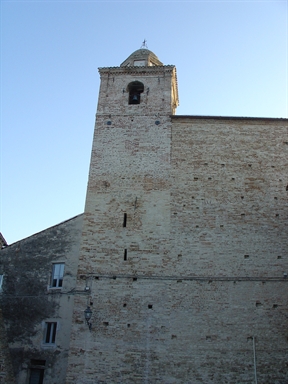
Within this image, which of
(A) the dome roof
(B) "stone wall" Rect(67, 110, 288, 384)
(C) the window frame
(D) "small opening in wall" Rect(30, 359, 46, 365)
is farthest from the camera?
(A) the dome roof

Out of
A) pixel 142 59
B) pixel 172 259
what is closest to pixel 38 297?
pixel 172 259

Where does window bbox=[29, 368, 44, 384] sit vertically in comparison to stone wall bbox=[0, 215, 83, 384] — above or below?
below

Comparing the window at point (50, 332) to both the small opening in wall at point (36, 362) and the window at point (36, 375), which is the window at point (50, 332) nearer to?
the small opening in wall at point (36, 362)

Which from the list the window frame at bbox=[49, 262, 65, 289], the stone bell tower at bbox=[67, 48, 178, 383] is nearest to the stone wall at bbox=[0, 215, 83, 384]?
the window frame at bbox=[49, 262, 65, 289]

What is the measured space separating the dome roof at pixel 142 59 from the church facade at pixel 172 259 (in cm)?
372

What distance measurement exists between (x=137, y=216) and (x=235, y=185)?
403 centimetres

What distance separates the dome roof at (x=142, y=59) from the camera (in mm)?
19234

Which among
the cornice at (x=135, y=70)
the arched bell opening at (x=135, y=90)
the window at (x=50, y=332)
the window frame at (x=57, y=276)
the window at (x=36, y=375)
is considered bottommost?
the window at (x=36, y=375)

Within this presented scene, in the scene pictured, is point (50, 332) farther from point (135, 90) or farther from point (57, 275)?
point (135, 90)

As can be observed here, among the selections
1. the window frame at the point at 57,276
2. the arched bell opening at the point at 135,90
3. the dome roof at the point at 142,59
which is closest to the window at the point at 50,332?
the window frame at the point at 57,276

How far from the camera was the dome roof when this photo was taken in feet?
63.1

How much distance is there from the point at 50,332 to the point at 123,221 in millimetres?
4830

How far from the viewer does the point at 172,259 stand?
13.2 meters

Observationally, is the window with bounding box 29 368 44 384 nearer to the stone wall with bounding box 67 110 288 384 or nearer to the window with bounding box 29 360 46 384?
the window with bounding box 29 360 46 384
